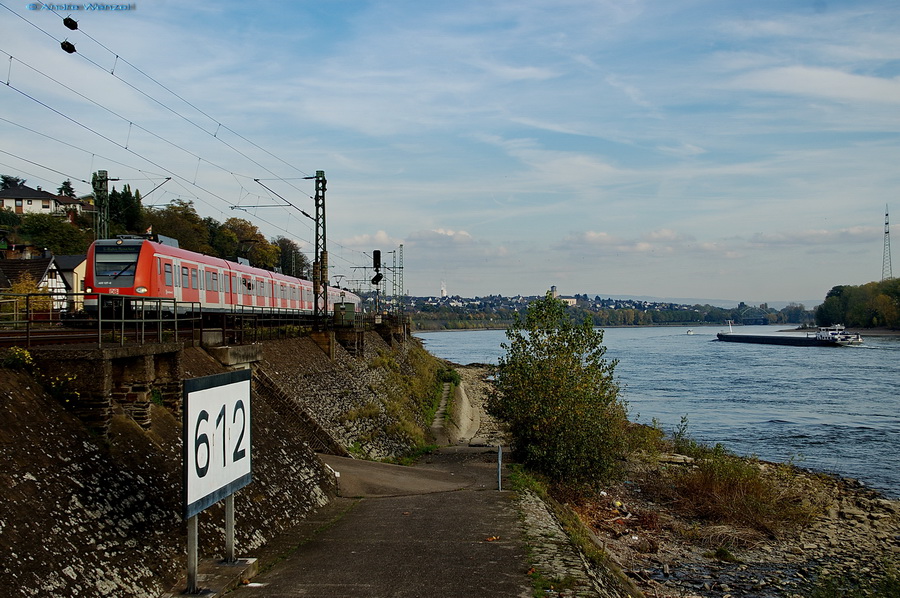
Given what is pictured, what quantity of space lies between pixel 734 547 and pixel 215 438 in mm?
15725

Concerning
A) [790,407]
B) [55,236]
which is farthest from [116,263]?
[55,236]

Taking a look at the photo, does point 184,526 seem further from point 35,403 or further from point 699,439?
point 699,439

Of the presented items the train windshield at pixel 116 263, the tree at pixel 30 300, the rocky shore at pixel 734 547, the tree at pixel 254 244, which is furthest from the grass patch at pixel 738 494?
the tree at pixel 254 244

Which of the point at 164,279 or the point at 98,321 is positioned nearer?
the point at 98,321

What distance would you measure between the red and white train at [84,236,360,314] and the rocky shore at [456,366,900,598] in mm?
13678

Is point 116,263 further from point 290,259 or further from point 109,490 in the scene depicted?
point 290,259

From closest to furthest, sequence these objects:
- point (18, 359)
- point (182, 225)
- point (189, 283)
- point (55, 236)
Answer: point (18, 359) → point (189, 283) → point (55, 236) → point (182, 225)

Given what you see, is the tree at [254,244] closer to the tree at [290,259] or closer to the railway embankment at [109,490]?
the tree at [290,259]

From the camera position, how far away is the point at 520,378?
22.1 metres

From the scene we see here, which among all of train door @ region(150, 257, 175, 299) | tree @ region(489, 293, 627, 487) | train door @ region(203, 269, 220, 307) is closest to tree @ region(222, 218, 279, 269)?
train door @ region(203, 269, 220, 307)

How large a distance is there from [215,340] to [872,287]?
168170 millimetres

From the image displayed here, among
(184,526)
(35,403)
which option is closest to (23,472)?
(35,403)

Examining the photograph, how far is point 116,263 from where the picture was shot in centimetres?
2370

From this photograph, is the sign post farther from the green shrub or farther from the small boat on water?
the small boat on water
